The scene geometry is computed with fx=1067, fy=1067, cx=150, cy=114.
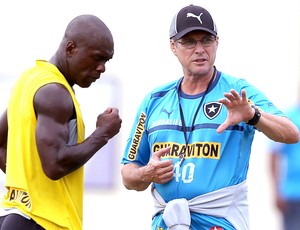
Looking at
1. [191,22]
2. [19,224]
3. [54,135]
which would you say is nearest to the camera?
[54,135]

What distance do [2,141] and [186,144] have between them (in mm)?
1161

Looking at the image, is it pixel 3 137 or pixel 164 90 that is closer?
pixel 3 137

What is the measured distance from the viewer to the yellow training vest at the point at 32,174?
6293mm

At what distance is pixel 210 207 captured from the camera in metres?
6.53

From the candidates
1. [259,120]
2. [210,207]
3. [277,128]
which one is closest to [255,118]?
[259,120]

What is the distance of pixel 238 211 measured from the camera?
21.7ft

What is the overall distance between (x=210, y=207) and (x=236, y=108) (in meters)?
0.68

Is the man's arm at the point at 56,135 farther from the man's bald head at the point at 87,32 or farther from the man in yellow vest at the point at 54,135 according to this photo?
the man's bald head at the point at 87,32

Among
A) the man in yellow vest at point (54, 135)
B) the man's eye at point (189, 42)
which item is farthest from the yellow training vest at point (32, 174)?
the man's eye at point (189, 42)

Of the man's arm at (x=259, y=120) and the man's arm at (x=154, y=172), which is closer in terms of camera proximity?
the man's arm at (x=259, y=120)

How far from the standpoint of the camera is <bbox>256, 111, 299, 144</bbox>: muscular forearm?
636cm

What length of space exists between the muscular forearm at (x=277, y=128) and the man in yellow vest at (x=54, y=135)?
2.84ft

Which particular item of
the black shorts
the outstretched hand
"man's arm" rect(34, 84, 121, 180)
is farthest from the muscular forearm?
the black shorts

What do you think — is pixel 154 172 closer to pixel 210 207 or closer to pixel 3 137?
pixel 210 207
